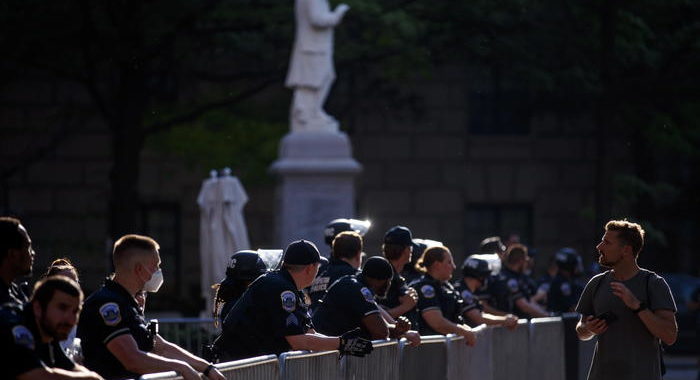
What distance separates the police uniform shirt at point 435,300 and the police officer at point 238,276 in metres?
2.38

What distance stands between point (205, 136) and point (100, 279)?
17.0 feet

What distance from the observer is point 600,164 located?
3153 centimetres

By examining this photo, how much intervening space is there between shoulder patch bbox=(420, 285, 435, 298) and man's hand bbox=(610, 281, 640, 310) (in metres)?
3.21

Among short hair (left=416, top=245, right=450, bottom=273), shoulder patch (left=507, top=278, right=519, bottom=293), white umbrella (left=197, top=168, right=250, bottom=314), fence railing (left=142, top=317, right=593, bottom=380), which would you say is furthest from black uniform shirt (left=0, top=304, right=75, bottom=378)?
white umbrella (left=197, top=168, right=250, bottom=314)

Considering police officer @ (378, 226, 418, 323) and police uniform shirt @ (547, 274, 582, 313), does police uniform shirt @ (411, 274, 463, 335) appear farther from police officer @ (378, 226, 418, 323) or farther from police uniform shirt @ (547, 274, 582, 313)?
police uniform shirt @ (547, 274, 582, 313)

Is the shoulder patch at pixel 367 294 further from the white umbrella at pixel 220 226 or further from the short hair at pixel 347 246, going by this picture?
the white umbrella at pixel 220 226

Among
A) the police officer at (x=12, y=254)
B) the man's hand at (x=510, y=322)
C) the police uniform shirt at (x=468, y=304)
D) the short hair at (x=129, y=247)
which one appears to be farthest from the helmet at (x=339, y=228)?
the police officer at (x=12, y=254)

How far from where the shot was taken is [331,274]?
12562mm

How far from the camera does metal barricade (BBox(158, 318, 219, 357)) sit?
1828cm

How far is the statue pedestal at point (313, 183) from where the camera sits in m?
23.5

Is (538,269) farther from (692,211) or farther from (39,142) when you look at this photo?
(39,142)

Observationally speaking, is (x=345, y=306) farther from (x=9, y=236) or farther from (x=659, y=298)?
(x=9, y=236)

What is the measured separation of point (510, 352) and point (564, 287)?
5387 millimetres

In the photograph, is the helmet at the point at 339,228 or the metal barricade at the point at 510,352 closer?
the helmet at the point at 339,228
